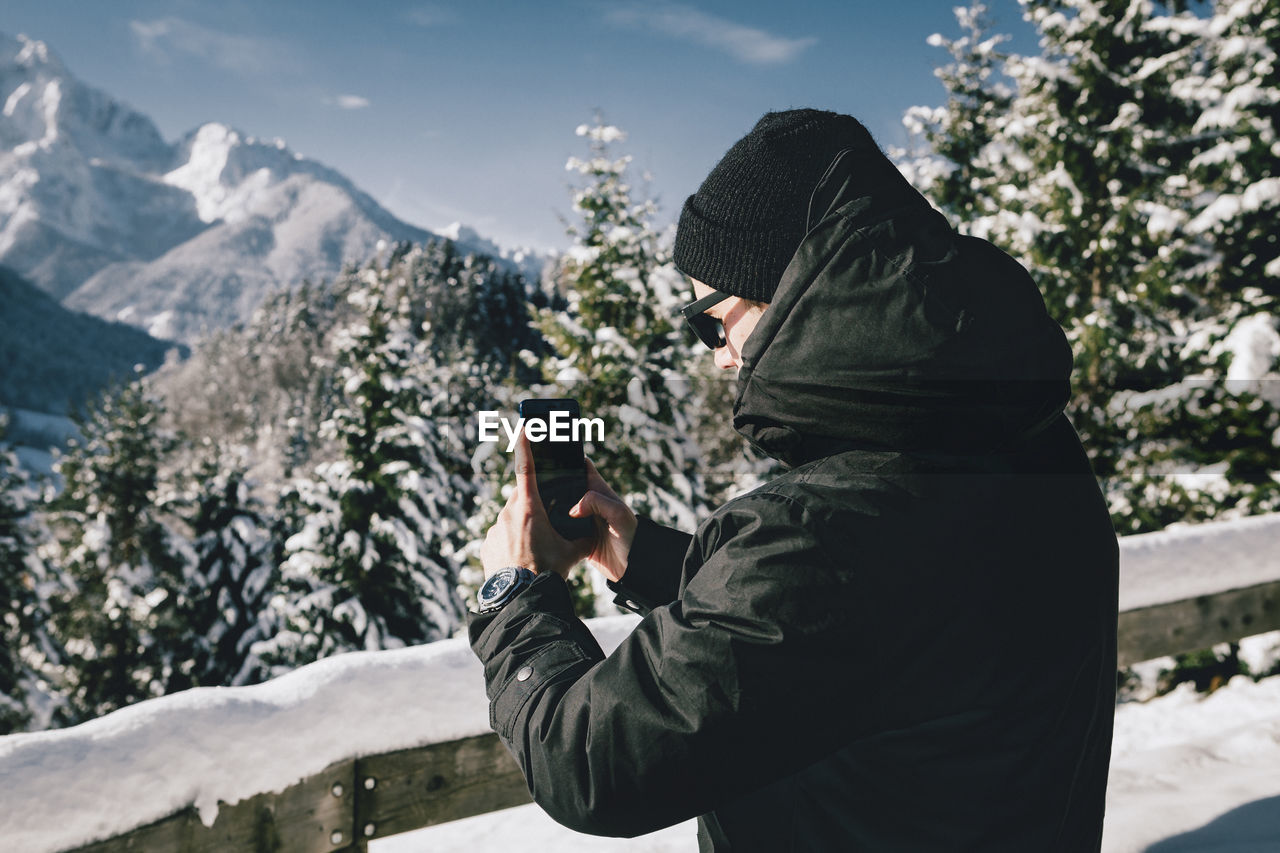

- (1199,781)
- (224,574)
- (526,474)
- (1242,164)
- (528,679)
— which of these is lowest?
(224,574)

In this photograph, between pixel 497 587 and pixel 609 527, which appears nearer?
pixel 497 587

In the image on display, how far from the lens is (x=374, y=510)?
17.8m

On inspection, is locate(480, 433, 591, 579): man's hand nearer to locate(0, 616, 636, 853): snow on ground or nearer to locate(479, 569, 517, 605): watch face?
locate(479, 569, 517, 605): watch face

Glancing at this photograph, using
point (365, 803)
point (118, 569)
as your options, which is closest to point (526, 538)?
point (365, 803)

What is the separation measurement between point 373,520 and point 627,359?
306 inches

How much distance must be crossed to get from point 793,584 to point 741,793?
325 mm

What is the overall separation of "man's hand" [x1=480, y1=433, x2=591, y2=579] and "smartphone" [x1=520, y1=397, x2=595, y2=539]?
0.11 ft

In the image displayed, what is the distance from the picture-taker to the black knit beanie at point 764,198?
4.79 feet

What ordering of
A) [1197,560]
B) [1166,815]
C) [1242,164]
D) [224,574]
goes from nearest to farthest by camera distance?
[1166,815] → [1197,560] → [1242,164] → [224,574]

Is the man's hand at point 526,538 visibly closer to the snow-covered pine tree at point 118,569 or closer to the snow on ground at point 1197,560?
the snow on ground at point 1197,560

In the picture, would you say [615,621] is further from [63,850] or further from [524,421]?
[63,850]

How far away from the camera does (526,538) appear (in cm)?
162

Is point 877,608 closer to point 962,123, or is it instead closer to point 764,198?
point 764,198

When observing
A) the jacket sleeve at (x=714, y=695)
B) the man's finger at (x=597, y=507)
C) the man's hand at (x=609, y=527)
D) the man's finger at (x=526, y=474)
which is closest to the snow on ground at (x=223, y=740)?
the man's hand at (x=609, y=527)
